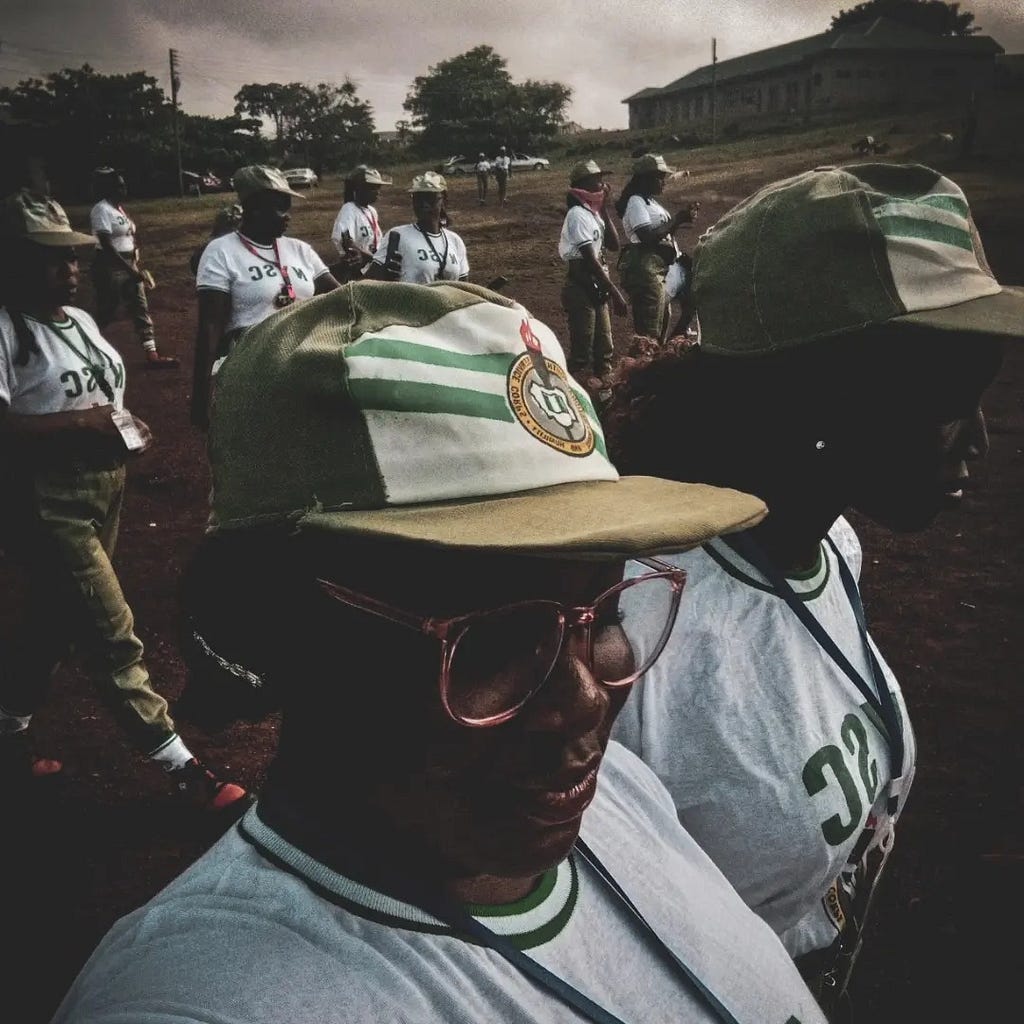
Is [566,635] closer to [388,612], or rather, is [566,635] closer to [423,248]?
[388,612]

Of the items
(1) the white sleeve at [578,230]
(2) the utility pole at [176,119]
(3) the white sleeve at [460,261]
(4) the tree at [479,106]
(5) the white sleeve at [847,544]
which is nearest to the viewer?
(5) the white sleeve at [847,544]

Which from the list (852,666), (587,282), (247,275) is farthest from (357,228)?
(852,666)

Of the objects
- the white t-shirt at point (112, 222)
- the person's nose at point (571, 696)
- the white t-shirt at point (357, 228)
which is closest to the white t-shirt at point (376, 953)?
the person's nose at point (571, 696)

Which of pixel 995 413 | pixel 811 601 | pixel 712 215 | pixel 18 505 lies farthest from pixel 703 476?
pixel 712 215

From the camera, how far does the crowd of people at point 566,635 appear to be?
98cm

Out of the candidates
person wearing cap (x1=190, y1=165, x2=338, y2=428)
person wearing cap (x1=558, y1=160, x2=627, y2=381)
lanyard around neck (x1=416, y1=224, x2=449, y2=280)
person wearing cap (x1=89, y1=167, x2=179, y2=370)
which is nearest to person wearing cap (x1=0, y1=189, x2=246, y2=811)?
person wearing cap (x1=190, y1=165, x2=338, y2=428)

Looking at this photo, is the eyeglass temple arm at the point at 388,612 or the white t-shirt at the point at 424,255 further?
the white t-shirt at the point at 424,255

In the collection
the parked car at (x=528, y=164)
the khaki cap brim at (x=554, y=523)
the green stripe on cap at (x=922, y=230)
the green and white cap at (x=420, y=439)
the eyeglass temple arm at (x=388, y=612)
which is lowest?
the eyeglass temple arm at (x=388, y=612)

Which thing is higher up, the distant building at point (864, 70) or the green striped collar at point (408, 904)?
the distant building at point (864, 70)

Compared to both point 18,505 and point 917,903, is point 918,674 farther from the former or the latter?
point 18,505

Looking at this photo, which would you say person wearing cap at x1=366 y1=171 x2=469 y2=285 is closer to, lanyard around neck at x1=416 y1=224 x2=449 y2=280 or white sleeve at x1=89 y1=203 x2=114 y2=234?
lanyard around neck at x1=416 y1=224 x2=449 y2=280

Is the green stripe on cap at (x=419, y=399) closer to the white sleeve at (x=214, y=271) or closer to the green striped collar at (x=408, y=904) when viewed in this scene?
the green striped collar at (x=408, y=904)

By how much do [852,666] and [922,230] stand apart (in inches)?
35.5

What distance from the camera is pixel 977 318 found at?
173 centimetres
